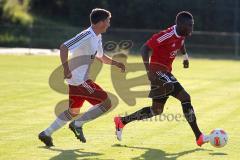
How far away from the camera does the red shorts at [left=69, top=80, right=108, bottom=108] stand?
971cm

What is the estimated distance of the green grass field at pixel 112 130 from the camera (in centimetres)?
921

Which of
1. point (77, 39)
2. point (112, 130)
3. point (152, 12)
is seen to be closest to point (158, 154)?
point (77, 39)

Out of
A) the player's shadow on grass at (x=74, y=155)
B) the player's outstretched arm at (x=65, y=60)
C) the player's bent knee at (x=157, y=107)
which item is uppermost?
the player's outstretched arm at (x=65, y=60)

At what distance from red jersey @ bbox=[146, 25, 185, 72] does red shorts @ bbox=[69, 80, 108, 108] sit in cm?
103

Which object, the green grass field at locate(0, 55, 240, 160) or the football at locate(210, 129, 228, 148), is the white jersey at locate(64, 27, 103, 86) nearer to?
the green grass field at locate(0, 55, 240, 160)

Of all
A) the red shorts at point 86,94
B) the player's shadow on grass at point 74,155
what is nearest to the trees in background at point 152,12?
the red shorts at point 86,94

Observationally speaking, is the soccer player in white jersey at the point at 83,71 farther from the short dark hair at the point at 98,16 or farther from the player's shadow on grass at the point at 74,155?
the player's shadow on grass at the point at 74,155

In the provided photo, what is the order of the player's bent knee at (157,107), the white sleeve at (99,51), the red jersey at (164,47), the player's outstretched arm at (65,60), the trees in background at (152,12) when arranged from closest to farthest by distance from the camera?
the player's outstretched arm at (65,60) < the white sleeve at (99,51) < the red jersey at (164,47) < the player's bent knee at (157,107) < the trees in background at (152,12)

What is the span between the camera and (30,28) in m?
42.0

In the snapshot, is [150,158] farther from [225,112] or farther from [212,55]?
[212,55]

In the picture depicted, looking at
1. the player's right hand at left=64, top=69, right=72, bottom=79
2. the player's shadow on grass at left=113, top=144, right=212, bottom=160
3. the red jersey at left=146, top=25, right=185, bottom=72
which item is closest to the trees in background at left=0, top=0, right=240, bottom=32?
the red jersey at left=146, top=25, right=185, bottom=72

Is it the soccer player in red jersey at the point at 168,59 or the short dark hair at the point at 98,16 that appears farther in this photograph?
the soccer player in red jersey at the point at 168,59

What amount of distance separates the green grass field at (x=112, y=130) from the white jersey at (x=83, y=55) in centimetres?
110

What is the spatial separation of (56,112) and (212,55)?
30043mm
